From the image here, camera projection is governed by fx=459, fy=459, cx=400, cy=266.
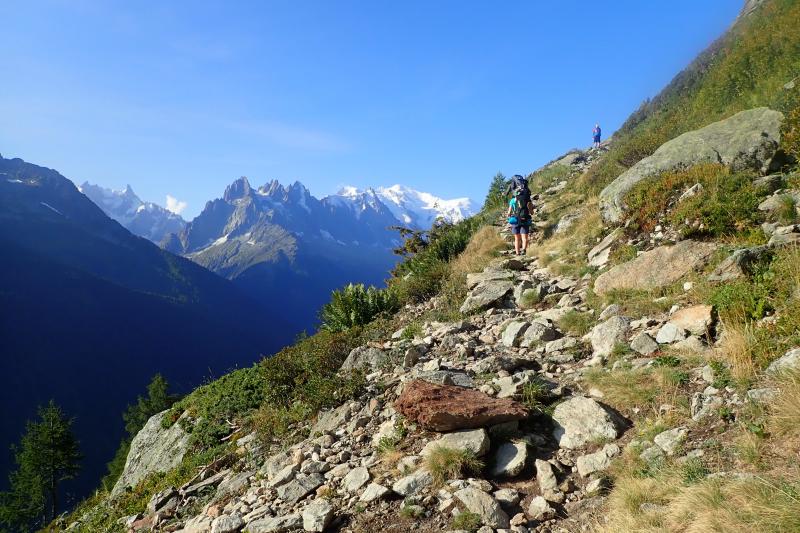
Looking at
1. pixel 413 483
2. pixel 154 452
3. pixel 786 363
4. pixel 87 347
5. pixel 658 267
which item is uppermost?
pixel 658 267

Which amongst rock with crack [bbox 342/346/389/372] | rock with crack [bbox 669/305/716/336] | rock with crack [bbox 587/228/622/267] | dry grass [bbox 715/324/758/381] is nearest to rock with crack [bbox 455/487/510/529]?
dry grass [bbox 715/324/758/381]

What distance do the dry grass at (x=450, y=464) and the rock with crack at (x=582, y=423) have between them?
3.59 ft

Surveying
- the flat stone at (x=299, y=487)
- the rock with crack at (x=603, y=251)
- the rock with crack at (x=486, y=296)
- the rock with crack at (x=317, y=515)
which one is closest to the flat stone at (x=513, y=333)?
the rock with crack at (x=486, y=296)

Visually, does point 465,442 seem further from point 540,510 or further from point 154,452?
point 154,452

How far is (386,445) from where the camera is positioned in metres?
5.90

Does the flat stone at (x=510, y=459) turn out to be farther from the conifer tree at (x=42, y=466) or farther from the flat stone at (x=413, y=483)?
the conifer tree at (x=42, y=466)

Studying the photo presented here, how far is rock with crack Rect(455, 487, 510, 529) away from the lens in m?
4.34

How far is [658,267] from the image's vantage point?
8.52m

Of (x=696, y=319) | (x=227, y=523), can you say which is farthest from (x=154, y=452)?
(x=696, y=319)

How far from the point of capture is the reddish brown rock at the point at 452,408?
18.3ft

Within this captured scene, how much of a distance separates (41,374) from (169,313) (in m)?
54.9

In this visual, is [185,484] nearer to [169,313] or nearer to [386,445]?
[386,445]

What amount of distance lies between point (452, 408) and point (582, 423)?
1526mm

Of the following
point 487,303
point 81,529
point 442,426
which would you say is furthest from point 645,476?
point 81,529
